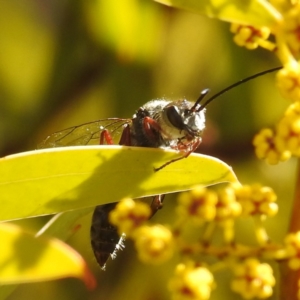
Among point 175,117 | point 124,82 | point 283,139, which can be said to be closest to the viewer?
point 283,139

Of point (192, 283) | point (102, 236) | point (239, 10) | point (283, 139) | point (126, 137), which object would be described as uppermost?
point (239, 10)

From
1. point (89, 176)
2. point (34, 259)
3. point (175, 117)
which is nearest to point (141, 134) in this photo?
point (175, 117)

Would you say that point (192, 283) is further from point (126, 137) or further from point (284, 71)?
point (126, 137)

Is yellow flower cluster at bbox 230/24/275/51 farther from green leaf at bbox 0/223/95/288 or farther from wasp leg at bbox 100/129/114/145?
wasp leg at bbox 100/129/114/145

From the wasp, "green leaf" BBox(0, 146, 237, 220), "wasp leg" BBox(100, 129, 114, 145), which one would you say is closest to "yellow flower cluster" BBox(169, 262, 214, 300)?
"green leaf" BBox(0, 146, 237, 220)

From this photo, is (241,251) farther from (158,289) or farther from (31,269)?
(158,289)

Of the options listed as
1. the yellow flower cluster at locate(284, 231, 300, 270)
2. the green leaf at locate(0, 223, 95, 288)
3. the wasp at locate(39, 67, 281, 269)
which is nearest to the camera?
the green leaf at locate(0, 223, 95, 288)

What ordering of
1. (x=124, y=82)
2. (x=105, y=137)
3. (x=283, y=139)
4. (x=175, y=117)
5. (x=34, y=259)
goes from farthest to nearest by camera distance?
(x=124, y=82) → (x=105, y=137) → (x=175, y=117) → (x=283, y=139) → (x=34, y=259)
